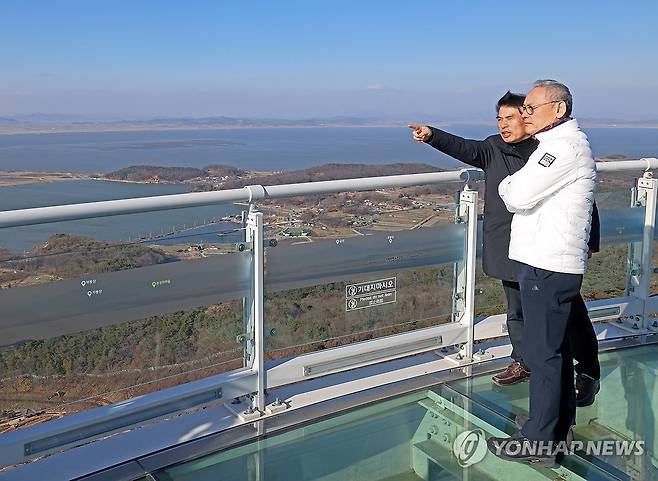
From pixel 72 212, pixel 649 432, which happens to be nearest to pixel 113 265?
pixel 72 212

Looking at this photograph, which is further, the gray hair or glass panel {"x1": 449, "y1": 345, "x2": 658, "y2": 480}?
glass panel {"x1": 449, "y1": 345, "x2": 658, "y2": 480}

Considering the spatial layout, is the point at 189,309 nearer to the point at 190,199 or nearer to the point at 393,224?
the point at 190,199

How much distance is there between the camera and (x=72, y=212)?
2.42 meters

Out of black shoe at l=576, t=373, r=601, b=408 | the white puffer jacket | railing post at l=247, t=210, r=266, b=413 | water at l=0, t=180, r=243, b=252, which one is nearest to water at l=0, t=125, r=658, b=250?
water at l=0, t=180, r=243, b=252

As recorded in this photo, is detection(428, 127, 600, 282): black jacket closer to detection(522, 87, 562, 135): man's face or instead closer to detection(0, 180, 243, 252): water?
detection(522, 87, 562, 135): man's face

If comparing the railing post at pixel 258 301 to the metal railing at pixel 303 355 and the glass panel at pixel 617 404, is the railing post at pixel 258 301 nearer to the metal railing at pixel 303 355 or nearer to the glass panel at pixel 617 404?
the metal railing at pixel 303 355

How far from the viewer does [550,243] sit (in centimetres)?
249

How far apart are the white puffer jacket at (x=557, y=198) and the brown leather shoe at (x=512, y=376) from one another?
3.50ft

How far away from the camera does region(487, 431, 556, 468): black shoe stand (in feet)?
8.70

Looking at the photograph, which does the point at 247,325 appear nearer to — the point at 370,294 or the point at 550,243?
the point at 370,294

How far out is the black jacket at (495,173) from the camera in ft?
10.1

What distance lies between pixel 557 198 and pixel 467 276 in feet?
4.35

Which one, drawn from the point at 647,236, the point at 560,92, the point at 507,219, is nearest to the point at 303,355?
the point at 507,219
